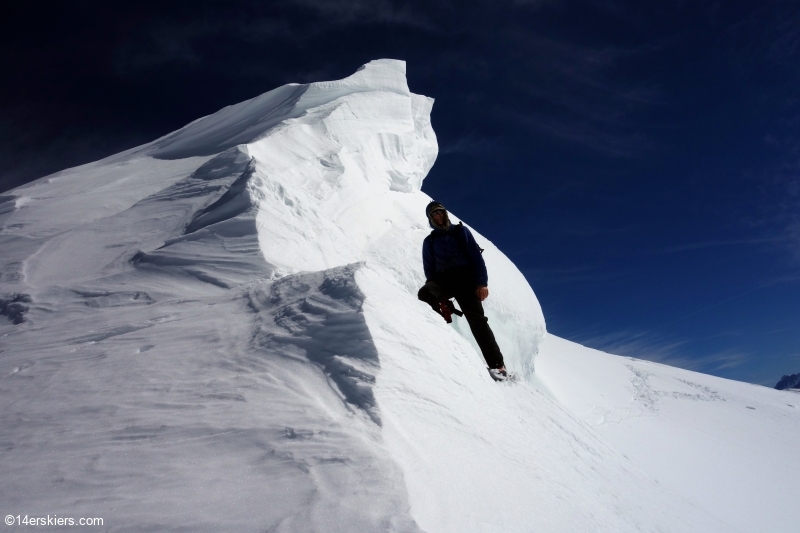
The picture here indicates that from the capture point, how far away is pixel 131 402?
8.75 feet

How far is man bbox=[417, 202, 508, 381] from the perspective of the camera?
4715 millimetres

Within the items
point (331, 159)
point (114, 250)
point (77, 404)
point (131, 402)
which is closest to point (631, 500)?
point (131, 402)

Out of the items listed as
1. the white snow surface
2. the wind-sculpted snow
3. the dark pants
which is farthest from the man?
the wind-sculpted snow

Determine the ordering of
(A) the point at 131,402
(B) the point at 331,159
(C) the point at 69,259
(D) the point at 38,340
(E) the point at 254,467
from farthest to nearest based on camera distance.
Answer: (B) the point at 331,159 < (C) the point at 69,259 < (D) the point at 38,340 < (A) the point at 131,402 < (E) the point at 254,467

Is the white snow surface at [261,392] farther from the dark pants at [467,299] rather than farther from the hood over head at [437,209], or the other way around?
the hood over head at [437,209]

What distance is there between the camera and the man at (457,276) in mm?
4715

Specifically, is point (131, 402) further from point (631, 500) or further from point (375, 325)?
point (631, 500)

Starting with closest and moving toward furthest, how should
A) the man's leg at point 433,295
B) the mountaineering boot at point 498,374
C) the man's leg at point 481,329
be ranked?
the mountaineering boot at point 498,374 < the man's leg at point 481,329 < the man's leg at point 433,295

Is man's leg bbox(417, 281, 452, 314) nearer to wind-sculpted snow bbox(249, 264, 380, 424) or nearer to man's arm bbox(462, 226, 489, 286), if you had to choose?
man's arm bbox(462, 226, 489, 286)

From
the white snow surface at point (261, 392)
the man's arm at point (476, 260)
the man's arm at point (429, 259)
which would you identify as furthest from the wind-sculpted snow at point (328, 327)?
the man's arm at point (476, 260)

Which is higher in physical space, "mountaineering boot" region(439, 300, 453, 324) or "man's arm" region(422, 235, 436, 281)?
"man's arm" region(422, 235, 436, 281)

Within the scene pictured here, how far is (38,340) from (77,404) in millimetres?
1396

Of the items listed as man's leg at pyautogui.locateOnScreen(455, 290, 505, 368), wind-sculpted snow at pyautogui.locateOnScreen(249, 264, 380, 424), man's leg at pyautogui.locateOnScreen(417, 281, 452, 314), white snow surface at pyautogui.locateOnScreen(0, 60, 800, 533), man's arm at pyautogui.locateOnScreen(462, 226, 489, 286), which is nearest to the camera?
white snow surface at pyautogui.locateOnScreen(0, 60, 800, 533)

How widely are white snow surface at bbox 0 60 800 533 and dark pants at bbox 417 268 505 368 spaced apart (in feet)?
0.96
